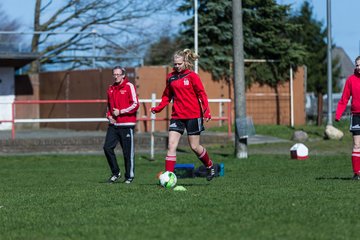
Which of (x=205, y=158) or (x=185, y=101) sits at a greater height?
(x=185, y=101)

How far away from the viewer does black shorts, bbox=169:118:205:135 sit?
11.9 metres

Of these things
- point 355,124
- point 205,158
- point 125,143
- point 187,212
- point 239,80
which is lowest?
point 187,212

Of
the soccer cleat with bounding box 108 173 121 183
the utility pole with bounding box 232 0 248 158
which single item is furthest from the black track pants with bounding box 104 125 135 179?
the utility pole with bounding box 232 0 248 158

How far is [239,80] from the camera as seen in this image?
67.4 feet

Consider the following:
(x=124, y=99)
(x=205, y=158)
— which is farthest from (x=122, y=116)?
(x=205, y=158)

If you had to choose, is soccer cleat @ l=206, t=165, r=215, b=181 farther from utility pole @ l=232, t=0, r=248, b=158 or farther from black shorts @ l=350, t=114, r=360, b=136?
utility pole @ l=232, t=0, r=248, b=158

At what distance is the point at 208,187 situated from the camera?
456 inches

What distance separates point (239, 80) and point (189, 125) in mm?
8782

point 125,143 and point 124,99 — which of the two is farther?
point 125,143

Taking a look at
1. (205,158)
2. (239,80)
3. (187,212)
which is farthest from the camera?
(239,80)

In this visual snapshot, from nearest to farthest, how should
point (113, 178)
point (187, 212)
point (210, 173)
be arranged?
point (187, 212) < point (210, 173) < point (113, 178)

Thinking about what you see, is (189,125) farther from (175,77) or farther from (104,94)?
(104,94)

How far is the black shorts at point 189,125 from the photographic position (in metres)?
→ 11.9

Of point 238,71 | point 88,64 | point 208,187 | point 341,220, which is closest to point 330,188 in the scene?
point 208,187
